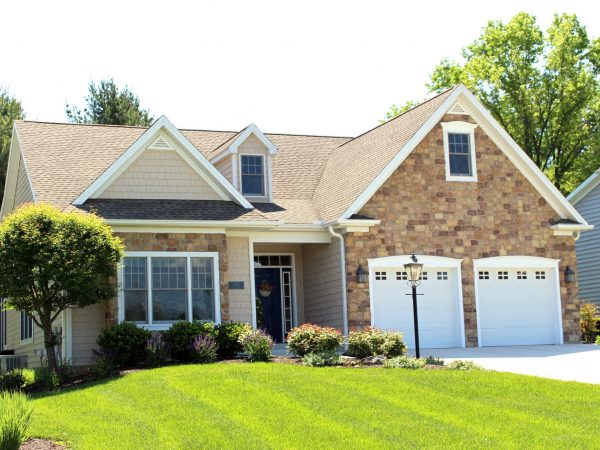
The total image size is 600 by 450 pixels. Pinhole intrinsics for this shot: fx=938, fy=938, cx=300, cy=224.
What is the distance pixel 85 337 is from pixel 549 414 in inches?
434

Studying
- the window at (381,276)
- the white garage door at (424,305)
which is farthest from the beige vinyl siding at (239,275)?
the window at (381,276)

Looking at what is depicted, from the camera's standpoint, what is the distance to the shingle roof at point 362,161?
24.1 m

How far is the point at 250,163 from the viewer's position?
25172mm

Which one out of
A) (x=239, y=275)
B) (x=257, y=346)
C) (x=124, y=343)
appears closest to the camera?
(x=257, y=346)

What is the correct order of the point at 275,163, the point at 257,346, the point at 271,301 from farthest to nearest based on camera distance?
1. the point at 275,163
2. the point at 271,301
3. the point at 257,346

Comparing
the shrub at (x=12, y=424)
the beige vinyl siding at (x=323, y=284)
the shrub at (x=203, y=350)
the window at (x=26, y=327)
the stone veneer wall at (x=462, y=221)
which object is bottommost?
the shrub at (x=12, y=424)

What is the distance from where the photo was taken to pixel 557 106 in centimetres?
3825

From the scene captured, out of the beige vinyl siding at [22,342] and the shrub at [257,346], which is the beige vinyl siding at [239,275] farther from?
the beige vinyl siding at [22,342]

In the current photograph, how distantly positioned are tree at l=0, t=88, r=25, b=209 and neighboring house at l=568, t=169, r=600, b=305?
21.6 m

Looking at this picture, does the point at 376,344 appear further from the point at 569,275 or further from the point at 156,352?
the point at 569,275

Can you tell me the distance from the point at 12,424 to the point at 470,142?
16.2 m

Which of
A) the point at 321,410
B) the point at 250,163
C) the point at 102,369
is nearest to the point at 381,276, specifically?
the point at 250,163

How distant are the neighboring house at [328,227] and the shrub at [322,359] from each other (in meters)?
3.54

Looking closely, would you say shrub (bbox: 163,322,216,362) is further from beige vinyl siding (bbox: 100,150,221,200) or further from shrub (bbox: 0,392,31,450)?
shrub (bbox: 0,392,31,450)
